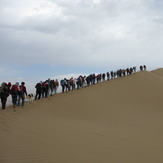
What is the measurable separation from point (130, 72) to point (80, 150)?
20.5 metres

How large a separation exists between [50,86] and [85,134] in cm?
926

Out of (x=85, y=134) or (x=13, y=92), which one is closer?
(x=85, y=134)

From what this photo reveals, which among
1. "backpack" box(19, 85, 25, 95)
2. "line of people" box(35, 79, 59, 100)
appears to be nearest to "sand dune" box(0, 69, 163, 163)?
"line of people" box(35, 79, 59, 100)

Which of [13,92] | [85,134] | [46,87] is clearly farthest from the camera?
[46,87]

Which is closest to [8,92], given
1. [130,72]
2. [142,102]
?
[142,102]

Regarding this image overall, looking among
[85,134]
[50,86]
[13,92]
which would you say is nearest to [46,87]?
[50,86]

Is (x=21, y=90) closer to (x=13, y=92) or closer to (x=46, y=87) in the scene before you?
(x=13, y=92)

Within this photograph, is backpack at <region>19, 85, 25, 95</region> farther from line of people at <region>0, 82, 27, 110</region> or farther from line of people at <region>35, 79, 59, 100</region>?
line of people at <region>35, 79, 59, 100</region>

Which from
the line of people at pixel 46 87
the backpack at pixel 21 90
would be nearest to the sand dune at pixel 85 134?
the line of people at pixel 46 87

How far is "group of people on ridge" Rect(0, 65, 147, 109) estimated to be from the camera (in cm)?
1099

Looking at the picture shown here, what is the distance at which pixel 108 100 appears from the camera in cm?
1593

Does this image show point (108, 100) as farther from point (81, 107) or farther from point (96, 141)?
point (96, 141)

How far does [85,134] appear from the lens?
7418 mm

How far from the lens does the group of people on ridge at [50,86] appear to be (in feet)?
36.1
